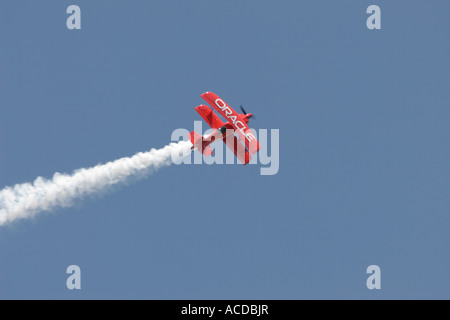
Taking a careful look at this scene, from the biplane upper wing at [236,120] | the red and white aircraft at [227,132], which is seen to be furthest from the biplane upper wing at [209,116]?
the biplane upper wing at [236,120]

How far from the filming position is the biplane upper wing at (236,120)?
58.8 metres

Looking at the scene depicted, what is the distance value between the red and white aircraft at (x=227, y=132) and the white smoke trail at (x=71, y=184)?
7.12ft

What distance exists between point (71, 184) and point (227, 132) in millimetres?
9373

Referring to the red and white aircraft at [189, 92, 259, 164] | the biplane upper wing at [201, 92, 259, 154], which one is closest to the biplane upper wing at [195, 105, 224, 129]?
the red and white aircraft at [189, 92, 259, 164]

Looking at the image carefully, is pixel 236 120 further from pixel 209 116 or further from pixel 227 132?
pixel 209 116

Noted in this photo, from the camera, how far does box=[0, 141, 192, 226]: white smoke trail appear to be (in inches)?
2183

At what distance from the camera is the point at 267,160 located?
62844 millimetres

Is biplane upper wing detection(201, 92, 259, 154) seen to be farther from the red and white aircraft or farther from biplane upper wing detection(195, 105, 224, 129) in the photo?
biplane upper wing detection(195, 105, 224, 129)

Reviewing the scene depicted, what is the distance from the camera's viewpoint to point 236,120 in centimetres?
5922

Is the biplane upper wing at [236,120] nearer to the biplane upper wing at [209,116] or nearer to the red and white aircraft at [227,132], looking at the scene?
the red and white aircraft at [227,132]
